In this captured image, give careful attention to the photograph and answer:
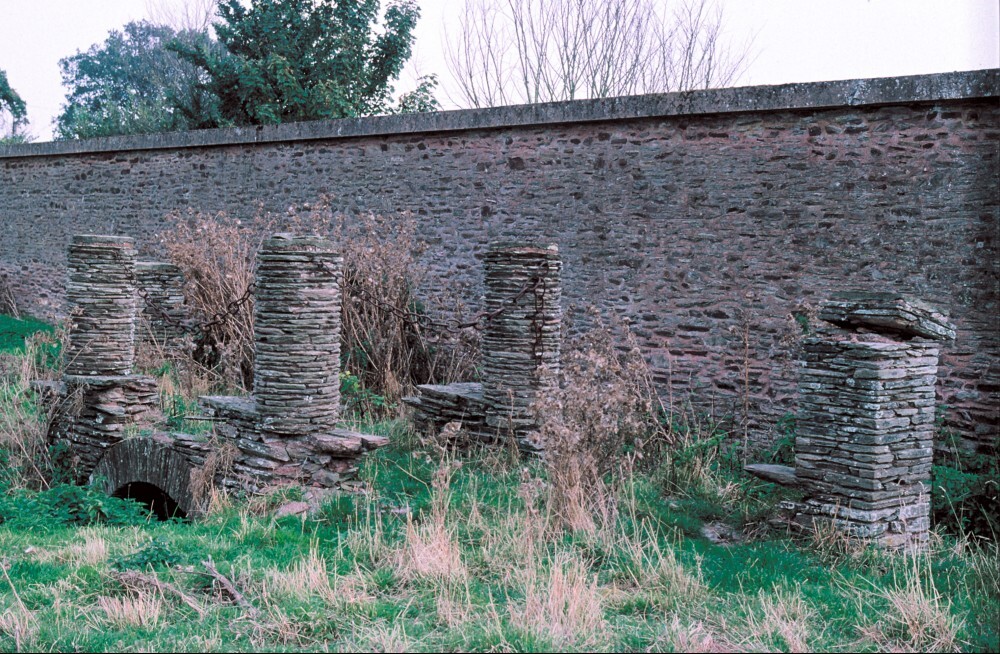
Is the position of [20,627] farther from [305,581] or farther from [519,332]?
[519,332]

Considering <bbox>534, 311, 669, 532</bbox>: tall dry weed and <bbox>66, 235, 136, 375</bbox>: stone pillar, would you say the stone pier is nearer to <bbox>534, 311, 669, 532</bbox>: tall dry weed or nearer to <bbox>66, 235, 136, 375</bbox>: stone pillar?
<bbox>534, 311, 669, 532</bbox>: tall dry weed

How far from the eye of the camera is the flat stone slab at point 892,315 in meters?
5.89

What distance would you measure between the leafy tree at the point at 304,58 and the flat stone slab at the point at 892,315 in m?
13.7

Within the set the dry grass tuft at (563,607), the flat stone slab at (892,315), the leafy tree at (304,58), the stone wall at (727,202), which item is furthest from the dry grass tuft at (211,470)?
the leafy tree at (304,58)

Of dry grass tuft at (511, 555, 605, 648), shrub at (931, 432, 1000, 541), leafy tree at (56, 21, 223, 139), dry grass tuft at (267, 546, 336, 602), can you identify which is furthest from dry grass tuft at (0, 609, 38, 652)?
leafy tree at (56, 21, 223, 139)

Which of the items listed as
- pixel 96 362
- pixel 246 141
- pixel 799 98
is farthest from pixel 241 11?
pixel 799 98

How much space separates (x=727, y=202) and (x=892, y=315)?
3.81 m

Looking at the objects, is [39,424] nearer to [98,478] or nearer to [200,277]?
[98,478]

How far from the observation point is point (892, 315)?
19.3 ft

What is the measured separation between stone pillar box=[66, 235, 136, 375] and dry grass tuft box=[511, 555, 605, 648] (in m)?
6.12

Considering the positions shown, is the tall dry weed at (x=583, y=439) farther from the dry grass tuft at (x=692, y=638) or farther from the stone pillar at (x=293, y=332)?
the stone pillar at (x=293, y=332)

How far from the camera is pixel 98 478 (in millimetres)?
8852

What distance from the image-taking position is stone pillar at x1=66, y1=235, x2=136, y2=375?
936cm

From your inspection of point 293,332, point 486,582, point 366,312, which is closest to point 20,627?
point 486,582
